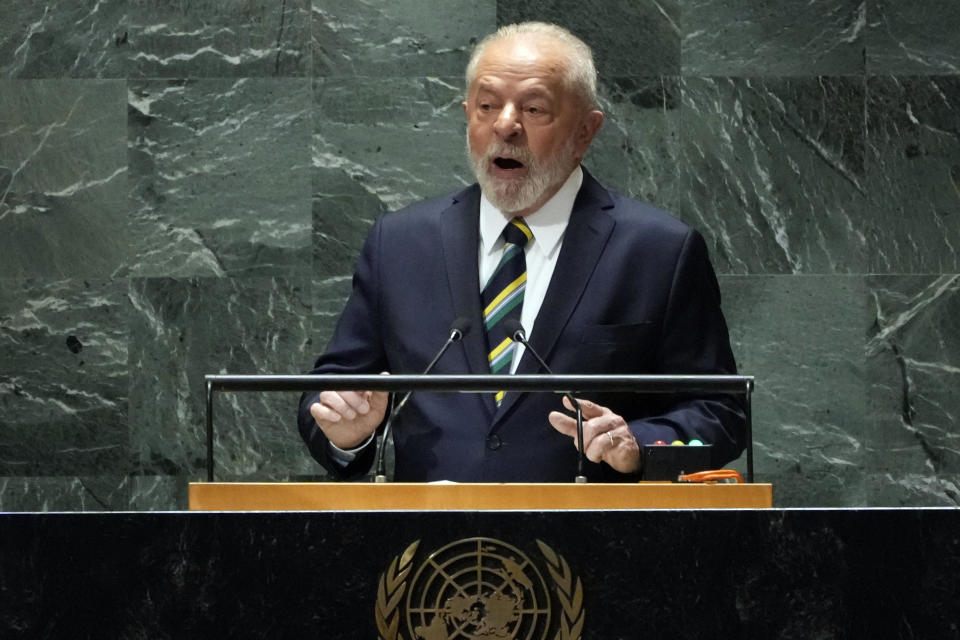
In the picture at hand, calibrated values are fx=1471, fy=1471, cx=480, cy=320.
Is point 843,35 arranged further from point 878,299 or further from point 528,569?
point 528,569

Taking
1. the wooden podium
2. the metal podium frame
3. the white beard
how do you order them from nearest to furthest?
the wooden podium
the metal podium frame
the white beard

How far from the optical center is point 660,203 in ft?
16.4

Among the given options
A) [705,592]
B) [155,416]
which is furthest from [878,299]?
[705,592]

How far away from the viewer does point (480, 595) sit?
1.98 metres

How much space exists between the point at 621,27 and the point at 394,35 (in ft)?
2.53

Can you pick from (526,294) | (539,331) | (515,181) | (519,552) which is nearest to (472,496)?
(519,552)

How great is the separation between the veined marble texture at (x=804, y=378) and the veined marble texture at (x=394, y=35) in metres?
1.21

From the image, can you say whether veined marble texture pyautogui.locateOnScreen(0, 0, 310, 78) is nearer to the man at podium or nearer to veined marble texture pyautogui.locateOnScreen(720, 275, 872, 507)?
the man at podium

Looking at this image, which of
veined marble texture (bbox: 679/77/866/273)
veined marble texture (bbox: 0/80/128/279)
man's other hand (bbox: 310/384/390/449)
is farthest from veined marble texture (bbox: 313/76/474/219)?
man's other hand (bbox: 310/384/390/449)

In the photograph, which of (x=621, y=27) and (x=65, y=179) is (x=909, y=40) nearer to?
(x=621, y=27)

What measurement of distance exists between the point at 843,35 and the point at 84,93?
259cm

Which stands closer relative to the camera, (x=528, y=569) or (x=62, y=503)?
(x=528, y=569)

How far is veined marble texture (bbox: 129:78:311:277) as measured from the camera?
4961 millimetres

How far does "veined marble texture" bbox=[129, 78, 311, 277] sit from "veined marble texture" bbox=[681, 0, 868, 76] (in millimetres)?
1355
